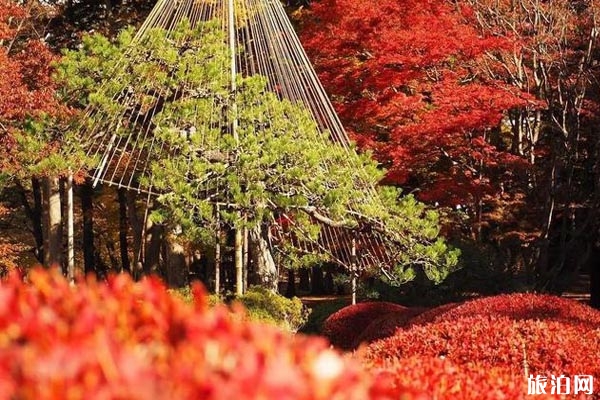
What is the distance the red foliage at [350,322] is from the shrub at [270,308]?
614 millimetres

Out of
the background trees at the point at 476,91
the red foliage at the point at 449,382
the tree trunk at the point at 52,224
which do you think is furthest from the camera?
the tree trunk at the point at 52,224

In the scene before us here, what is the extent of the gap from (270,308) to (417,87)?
16.6ft

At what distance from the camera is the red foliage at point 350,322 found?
10.1 m

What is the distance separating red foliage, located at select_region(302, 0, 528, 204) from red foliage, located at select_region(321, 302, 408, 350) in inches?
100

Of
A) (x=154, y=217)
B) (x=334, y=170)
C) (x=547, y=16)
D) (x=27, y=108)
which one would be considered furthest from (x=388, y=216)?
(x=27, y=108)

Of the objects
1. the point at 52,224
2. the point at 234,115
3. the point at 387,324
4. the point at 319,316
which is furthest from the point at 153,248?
the point at 387,324

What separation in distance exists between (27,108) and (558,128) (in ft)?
28.9

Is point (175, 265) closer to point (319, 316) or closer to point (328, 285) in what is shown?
point (319, 316)

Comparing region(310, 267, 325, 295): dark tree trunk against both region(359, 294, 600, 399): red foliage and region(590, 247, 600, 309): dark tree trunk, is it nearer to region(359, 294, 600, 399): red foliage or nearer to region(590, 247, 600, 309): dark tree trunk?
region(590, 247, 600, 309): dark tree trunk

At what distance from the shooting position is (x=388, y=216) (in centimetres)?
927

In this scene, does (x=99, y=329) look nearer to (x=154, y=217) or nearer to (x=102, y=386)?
(x=102, y=386)

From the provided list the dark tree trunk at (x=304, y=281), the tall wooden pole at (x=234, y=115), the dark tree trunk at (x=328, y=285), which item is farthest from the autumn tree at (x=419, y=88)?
the dark tree trunk at (x=304, y=281)

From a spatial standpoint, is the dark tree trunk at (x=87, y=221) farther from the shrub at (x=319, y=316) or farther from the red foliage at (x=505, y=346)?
the red foliage at (x=505, y=346)

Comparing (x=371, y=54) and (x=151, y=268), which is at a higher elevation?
(x=371, y=54)
